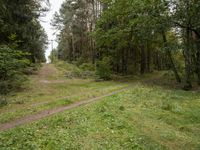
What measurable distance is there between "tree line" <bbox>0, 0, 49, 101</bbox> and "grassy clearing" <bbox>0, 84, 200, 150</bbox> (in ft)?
19.3

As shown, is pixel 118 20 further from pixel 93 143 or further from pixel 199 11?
pixel 93 143

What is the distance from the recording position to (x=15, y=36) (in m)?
13.0

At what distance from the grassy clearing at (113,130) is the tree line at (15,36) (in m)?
5.88

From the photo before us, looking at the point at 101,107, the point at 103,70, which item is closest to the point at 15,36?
the point at 101,107

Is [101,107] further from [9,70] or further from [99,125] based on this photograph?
[9,70]

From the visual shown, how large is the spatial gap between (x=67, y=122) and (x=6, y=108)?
3528 mm

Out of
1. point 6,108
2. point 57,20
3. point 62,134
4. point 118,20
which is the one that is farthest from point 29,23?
point 57,20

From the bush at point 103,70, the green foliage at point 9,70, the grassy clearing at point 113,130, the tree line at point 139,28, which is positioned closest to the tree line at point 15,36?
the green foliage at point 9,70

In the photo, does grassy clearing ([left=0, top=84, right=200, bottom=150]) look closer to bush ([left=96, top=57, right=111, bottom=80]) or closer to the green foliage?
the green foliage

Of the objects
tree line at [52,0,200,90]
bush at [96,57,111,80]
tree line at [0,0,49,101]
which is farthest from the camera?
bush at [96,57,111,80]

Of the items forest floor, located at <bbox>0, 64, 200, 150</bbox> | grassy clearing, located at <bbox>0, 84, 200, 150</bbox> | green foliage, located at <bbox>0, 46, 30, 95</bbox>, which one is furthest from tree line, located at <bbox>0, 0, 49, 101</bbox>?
grassy clearing, located at <bbox>0, 84, 200, 150</bbox>

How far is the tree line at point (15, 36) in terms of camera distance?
11.3m

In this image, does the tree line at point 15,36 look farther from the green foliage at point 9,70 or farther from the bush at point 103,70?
the bush at point 103,70

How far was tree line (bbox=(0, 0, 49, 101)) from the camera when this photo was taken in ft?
37.2
